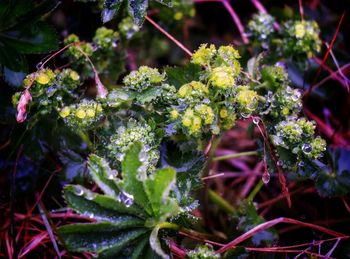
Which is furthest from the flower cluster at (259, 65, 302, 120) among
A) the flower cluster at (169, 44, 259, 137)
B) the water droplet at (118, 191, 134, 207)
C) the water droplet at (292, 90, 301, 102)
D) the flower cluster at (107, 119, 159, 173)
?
the water droplet at (118, 191, 134, 207)

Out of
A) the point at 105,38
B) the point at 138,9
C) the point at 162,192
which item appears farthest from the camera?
the point at 105,38

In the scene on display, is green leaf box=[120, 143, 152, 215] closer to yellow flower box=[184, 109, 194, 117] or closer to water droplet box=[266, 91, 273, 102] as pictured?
yellow flower box=[184, 109, 194, 117]

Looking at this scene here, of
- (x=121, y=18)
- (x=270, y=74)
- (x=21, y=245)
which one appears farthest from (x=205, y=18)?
(x=21, y=245)

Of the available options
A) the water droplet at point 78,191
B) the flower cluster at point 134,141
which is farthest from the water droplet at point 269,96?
the water droplet at point 78,191

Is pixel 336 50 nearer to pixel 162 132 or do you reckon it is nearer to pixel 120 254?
pixel 162 132

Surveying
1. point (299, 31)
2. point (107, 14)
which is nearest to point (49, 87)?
point (107, 14)

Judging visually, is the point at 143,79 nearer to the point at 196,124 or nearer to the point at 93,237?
the point at 196,124
